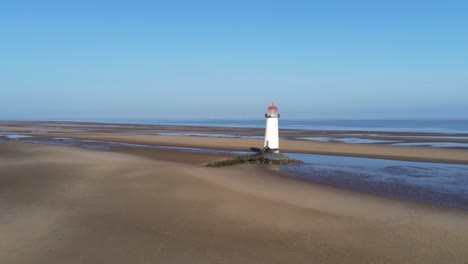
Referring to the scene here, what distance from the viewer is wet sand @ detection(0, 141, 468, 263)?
524 cm

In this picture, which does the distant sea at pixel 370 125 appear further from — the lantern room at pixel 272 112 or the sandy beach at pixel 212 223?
the sandy beach at pixel 212 223

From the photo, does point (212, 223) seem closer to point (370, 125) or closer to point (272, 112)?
point (272, 112)

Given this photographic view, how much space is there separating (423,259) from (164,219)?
4.02 meters

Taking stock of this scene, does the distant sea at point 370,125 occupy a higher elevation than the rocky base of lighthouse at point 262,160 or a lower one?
higher

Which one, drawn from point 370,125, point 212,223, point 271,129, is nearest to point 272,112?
point 271,129

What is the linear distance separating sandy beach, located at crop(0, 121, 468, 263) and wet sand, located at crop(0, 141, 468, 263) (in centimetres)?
1

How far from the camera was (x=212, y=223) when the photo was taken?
6703mm

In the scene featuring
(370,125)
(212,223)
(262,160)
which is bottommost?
(212,223)

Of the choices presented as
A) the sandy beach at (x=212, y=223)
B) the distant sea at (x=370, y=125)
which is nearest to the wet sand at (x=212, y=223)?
the sandy beach at (x=212, y=223)

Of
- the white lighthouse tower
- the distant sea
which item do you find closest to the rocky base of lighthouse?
the white lighthouse tower

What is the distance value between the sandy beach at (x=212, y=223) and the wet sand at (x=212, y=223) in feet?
0.05

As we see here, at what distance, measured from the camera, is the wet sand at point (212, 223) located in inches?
206

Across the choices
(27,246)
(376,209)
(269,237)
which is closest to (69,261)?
(27,246)

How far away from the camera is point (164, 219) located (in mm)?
6887
